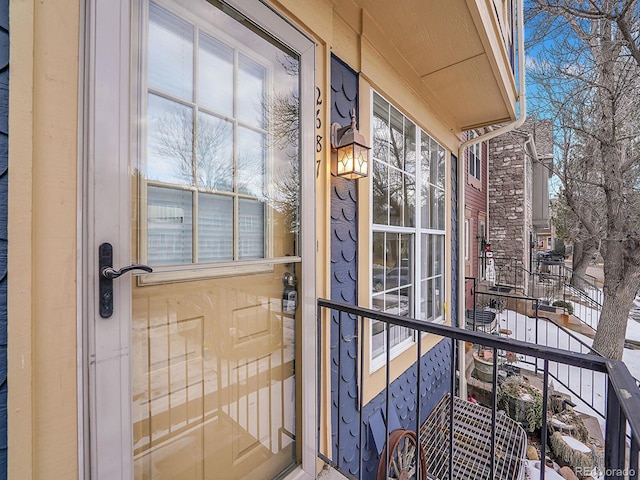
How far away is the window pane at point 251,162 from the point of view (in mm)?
1231

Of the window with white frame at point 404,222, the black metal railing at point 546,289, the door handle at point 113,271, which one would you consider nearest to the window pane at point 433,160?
the window with white frame at point 404,222

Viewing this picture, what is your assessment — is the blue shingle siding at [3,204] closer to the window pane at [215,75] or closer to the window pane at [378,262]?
the window pane at [215,75]

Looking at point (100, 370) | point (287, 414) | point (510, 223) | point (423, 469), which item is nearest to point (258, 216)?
point (100, 370)

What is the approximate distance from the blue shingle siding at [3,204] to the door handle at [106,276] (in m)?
0.18

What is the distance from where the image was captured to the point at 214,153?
1.14m

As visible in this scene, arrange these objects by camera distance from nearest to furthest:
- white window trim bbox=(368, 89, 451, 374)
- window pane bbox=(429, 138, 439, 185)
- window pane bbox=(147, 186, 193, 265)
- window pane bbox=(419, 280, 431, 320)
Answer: window pane bbox=(147, 186, 193, 265) < white window trim bbox=(368, 89, 451, 374) < window pane bbox=(419, 280, 431, 320) < window pane bbox=(429, 138, 439, 185)

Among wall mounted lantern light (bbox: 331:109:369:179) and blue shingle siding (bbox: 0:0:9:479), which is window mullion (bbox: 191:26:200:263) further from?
wall mounted lantern light (bbox: 331:109:369:179)

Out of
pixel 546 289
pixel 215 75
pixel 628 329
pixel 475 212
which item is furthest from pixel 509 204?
pixel 215 75

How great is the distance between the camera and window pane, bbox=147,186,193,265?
96 centimetres

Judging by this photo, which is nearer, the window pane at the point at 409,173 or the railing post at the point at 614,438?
the railing post at the point at 614,438

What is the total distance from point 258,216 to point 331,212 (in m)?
0.59

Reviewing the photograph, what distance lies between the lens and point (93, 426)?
Answer: 0.79 meters

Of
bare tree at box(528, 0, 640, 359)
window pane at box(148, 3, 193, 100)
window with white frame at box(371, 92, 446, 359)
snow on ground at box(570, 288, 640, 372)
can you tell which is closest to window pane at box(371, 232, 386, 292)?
window with white frame at box(371, 92, 446, 359)

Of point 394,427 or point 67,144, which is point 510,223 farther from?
point 67,144
